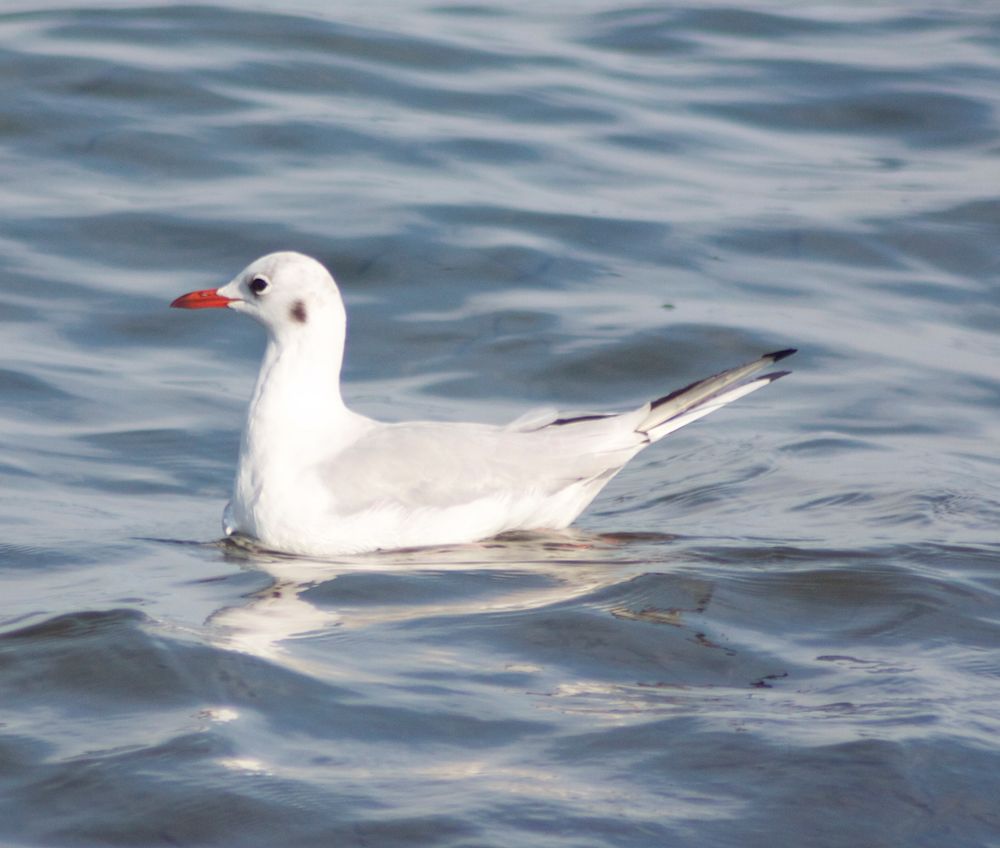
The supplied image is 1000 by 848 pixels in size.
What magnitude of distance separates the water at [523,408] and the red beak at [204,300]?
38.2 inches

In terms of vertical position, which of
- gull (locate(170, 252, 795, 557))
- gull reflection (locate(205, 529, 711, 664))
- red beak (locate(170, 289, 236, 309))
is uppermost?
red beak (locate(170, 289, 236, 309))

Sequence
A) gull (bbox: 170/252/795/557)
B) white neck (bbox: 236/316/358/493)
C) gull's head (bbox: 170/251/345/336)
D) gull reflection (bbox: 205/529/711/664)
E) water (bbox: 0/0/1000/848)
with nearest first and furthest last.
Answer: water (bbox: 0/0/1000/848)
gull reflection (bbox: 205/529/711/664)
gull (bbox: 170/252/795/557)
white neck (bbox: 236/316/358/493)
gull's head (bbox: 170/251/345/336)

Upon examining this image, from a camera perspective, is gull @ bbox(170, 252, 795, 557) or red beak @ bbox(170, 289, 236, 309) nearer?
gull @ bbox(170, 252, 795, 557)

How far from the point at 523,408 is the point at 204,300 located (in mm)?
2767

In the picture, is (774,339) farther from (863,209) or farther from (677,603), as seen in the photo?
(677,603)

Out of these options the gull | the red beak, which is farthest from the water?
the red beak

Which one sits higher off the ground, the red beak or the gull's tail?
the red beak

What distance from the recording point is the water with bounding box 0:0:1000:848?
4.43 m

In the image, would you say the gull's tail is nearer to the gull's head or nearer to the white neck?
the white neck

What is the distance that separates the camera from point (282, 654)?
5.25 m

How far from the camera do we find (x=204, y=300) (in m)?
7.12

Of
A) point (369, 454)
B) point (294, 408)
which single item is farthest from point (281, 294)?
point (369, 454)

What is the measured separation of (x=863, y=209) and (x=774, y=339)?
294cm

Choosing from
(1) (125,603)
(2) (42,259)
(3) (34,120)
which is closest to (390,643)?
(1) (125,603)
